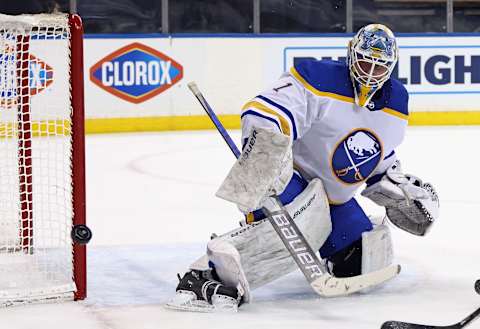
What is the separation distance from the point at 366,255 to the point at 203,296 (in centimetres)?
53

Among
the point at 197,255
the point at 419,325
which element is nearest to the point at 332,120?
the point at 419,325

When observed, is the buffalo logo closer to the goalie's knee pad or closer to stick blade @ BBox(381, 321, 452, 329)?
the goalie's knee pad

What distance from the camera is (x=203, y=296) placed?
304 cm

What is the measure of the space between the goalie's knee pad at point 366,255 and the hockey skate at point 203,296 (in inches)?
18.2

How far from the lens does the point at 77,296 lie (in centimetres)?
315

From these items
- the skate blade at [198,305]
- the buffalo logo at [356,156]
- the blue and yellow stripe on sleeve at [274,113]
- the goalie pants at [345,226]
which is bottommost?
the skate blade at [198,305]

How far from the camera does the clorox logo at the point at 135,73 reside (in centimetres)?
825

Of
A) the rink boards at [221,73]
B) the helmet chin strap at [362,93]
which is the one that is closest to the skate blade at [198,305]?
the helmet chin strap at [362,93]

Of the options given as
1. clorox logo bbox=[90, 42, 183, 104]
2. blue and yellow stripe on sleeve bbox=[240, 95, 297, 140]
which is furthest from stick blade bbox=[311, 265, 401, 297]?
clorox logo bbox=[90, 42, 183, 104]

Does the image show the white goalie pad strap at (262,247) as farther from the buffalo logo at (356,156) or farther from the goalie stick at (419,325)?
the goalie stick at (419,325)

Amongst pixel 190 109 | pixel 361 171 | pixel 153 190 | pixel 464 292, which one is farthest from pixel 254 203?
pixel 190 109

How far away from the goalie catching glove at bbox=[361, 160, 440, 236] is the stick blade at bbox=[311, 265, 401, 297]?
23cm

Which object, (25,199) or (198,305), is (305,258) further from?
(25,199)

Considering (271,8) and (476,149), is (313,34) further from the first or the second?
(476,149)
